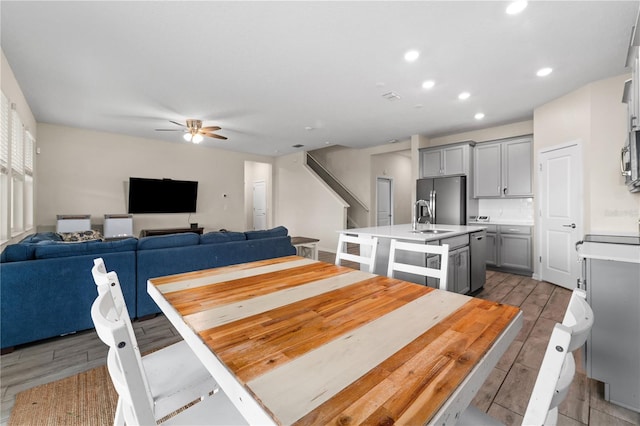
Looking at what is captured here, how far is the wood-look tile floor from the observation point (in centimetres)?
160

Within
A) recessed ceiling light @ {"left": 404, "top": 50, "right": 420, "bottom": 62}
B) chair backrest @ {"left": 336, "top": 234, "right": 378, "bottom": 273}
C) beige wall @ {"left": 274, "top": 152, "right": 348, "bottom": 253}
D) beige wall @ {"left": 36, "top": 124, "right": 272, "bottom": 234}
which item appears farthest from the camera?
beige wall @ {"left": 274, "top": 152, "right": 348, "bottom": 253}

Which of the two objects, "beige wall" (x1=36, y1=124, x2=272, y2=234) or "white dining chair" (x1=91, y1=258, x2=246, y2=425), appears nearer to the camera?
"white dining chair" (x1=91, y1=258, x2=246, y2=425)

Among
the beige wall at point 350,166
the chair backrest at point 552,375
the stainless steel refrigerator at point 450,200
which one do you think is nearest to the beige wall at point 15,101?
the chair backrest at point 552,375

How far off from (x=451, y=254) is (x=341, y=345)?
8.10 ft

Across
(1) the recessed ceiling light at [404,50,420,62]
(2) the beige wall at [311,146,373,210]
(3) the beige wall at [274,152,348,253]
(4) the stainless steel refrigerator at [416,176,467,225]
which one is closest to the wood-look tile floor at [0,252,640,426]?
(4) the stainless steel refrigerator at [416,176,467,225]

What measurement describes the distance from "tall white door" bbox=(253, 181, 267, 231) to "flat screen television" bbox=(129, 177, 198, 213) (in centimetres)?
277

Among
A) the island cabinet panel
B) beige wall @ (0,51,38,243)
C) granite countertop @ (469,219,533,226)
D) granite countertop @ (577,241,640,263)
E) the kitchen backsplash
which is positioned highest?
beige wall @ (0,51,38,243)

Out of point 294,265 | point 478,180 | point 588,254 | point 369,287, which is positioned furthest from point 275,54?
point 478,180

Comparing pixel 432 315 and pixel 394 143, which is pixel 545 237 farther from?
pixel 432 315

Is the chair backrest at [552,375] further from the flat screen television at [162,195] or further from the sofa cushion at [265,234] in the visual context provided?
the flat screen television at [162,195]

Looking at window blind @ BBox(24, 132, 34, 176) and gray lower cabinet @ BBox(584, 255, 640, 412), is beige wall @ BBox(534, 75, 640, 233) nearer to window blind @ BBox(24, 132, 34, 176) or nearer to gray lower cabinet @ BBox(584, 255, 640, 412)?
gray lower cabinet @ BBox(584, 255, 640, 412)

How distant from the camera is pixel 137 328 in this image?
2.68m

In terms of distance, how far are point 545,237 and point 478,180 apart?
148 centimetres

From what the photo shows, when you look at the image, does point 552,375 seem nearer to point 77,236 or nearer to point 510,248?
point 510,248
